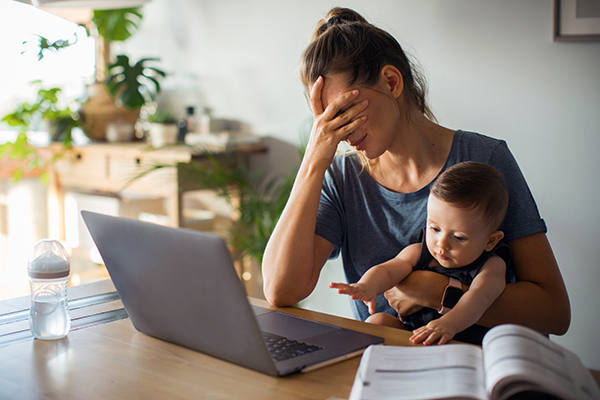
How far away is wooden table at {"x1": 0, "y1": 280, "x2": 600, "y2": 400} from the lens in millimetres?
769

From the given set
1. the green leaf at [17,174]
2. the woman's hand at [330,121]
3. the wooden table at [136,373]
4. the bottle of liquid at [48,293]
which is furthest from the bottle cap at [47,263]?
the green leaf at [17,174]

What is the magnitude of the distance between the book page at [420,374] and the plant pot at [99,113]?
9.01ft

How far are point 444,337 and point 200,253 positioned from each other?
0.43 m

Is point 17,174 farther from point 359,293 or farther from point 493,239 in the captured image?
point 493,239

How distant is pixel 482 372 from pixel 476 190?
48 cm

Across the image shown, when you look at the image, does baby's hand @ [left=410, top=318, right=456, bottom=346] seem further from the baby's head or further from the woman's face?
the woman's face

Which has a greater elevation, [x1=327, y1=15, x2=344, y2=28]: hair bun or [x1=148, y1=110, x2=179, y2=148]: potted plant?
[x1=327, y1=15, x2=344, y2=28]: hair bun

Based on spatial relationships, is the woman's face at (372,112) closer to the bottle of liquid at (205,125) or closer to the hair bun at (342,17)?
the hair bun at (342,17)

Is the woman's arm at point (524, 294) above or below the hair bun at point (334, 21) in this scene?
below

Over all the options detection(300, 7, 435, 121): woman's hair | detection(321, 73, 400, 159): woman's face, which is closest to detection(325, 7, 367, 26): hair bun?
detection(300, 7, 435, 121): woman's hair

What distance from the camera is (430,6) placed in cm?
223

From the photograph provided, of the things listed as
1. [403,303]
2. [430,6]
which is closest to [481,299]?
[403,303]

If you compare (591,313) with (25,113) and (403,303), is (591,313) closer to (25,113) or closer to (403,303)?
(403,303)

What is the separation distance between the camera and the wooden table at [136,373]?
769mm
